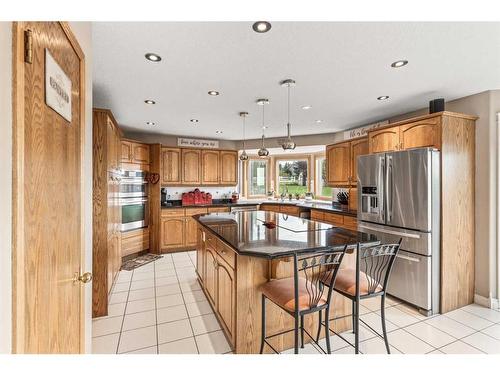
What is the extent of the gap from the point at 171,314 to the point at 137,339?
45cm

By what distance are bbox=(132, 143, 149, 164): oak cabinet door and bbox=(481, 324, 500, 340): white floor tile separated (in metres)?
5.24

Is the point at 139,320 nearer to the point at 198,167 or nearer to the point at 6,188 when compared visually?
the point at 6,188

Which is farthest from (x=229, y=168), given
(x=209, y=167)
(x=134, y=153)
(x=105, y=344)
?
(x=105, y=344)

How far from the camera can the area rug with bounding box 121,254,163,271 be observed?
13.2 ft

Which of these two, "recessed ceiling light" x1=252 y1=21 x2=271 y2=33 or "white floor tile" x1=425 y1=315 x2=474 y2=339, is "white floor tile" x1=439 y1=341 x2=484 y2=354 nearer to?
"white floor tile" x1=425 y1=315 x2=474 y2=339

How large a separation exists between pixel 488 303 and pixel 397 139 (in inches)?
83.4

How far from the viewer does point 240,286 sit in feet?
6.08

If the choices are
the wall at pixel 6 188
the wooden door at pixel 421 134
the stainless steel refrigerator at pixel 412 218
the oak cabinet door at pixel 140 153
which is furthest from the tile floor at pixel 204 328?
the oak cabinet door at pixel 140 153

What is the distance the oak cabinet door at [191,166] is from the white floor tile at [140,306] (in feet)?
9.41

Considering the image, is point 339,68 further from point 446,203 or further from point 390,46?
point 446,203

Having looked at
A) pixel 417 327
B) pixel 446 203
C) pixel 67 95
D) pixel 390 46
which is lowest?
pixel 417 327

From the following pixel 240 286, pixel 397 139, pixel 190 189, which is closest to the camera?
pixel 240 286
